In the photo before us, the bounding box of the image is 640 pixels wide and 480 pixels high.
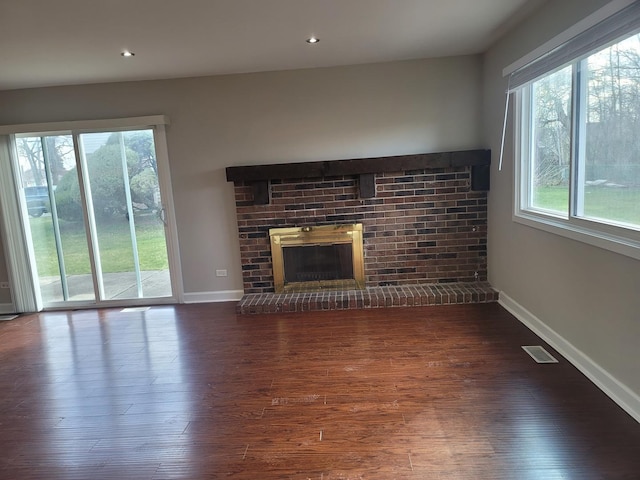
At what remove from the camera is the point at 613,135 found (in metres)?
2.29

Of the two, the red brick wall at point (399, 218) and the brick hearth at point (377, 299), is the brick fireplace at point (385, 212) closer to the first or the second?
the red brick wall at point (399, 218)

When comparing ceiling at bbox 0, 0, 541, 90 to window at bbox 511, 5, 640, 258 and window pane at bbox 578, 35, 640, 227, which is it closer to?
window at bbox 511, 5, 640, 258

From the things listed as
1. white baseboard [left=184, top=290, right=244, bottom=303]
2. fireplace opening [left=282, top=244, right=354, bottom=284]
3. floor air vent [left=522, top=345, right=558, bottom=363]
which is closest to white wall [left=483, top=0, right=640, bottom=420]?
floor air vent [left=522, top=345, right=558, bottom=363]

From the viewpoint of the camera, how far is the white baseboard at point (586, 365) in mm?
2145

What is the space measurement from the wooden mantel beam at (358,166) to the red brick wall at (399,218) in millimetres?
128

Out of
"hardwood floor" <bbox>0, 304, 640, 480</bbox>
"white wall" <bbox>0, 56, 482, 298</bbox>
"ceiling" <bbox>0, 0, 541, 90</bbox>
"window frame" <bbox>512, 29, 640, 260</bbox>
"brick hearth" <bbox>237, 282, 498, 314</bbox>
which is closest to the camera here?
"hardwood floor" <bbox>0, 304, 640, 480</bbox>


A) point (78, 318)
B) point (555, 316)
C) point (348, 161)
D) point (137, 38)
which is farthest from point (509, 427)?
point (78, 318)

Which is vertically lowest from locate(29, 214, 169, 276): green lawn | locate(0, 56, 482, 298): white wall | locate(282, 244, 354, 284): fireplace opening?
locate(282, 244, 354, 284): fireplace opening

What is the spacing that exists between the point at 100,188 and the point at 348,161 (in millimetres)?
2695

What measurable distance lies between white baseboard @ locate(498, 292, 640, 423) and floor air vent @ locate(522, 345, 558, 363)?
3.5 inches

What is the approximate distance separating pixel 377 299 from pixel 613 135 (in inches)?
92.9

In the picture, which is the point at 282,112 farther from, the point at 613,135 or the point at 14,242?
the point at 14,242

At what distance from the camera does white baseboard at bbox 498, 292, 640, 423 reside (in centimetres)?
214

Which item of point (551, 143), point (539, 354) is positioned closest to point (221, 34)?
point (551, 143)
